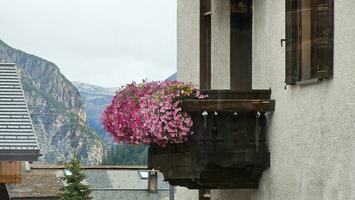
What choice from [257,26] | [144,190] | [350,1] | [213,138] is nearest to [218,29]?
[257,26]

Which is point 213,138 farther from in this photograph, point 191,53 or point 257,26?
point 191,53

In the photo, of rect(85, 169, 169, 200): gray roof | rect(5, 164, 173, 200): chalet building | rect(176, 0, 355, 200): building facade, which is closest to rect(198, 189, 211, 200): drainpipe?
rect(176, 0, 355, 200): building facade

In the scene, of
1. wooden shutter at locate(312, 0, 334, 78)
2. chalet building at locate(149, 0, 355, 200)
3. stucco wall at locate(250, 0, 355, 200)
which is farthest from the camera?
wooden shutter at locate(312, 0, 334, 78)

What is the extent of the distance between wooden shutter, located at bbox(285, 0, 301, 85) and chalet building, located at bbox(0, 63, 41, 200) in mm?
7869

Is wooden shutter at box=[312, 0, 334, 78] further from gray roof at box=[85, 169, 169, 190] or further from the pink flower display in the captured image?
gray roof at box=[85, 169, 169, 190]

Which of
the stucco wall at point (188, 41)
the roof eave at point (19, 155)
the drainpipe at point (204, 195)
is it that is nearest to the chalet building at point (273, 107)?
the stucco wall at point (188, 41)

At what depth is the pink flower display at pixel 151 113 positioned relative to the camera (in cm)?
1220

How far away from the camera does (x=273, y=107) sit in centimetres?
1221

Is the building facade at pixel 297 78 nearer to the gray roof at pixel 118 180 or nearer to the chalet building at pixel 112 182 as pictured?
the chalet building at pixel 112 182

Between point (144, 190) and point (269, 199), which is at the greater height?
point (269, 199)

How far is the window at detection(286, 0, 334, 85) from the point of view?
10586 mm

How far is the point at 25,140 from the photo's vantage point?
19.1 metres

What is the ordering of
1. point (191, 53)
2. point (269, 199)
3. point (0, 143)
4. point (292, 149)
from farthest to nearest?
point (0, 143) < point (191, 53) < point (269, 199) < point (292, 149)

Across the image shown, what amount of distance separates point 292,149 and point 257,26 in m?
1.98
